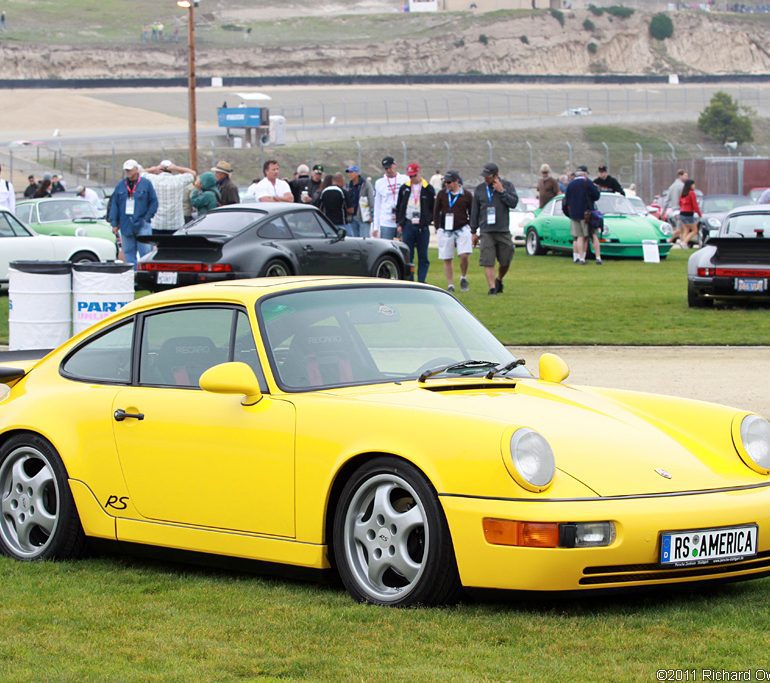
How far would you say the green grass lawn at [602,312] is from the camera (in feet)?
53.8

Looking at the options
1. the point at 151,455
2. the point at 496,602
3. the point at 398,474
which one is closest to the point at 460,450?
the point at 398,474

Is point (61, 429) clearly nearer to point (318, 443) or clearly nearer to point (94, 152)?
point (318, 443)

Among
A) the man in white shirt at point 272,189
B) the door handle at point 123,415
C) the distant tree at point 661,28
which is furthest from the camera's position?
the distant tree at point 661,28

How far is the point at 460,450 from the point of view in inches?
219

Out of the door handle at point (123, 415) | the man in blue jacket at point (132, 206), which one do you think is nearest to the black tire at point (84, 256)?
the man in blue jacket at point (132, 206)

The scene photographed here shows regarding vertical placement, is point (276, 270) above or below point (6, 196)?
below

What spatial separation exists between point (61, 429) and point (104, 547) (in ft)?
1.83

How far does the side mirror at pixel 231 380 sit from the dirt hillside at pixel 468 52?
146 meters

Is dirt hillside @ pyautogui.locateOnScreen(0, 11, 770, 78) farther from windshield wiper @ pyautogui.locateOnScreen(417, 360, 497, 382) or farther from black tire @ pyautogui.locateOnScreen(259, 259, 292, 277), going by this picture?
windshield wiper @ pyautogui.locateOnScreen(417, 360, 497, 382)

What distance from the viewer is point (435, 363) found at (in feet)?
21.7

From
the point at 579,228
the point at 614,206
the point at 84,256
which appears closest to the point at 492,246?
the point at 84,256

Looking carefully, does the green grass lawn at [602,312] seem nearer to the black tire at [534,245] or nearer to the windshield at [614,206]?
the windshield at [614,206]

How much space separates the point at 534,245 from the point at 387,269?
Result: 12947mm

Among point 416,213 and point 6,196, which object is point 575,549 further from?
point 6,196
